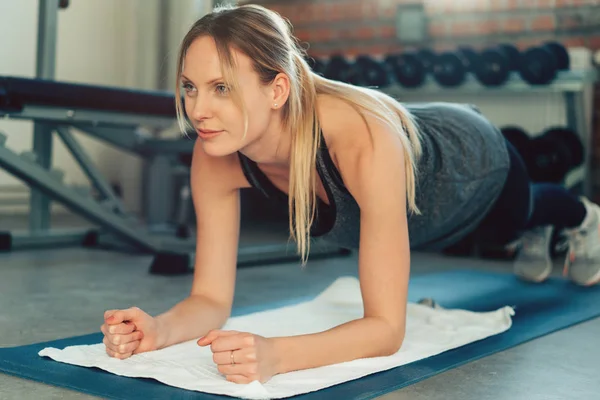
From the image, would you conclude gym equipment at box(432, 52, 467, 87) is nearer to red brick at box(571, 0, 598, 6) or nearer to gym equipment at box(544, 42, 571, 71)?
gym equipment at box(544, 42, 571, 71)

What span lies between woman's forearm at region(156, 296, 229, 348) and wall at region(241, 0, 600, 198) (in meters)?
3.00

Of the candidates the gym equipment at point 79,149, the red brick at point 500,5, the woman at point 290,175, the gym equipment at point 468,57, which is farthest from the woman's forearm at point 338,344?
the red brick at point 500,5

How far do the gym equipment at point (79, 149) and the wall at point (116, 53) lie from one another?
1538mm

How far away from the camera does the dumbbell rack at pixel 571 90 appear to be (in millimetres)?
3742

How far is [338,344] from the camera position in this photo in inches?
54.3

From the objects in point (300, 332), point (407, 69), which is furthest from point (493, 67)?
point (300, 332)

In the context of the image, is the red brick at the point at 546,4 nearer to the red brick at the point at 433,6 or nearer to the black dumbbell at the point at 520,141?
the red brick at the point at 433,6

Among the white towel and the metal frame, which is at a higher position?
the metal frame

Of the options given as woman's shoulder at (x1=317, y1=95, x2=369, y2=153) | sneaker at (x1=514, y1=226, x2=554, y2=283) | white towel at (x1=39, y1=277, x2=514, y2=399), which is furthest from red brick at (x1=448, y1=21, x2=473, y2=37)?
woman's shoulder at (x1=317, y1=95, x2=369, y2=153)

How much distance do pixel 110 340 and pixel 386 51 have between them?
3.90 metres

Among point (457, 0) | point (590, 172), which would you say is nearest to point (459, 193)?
point (590, 172)

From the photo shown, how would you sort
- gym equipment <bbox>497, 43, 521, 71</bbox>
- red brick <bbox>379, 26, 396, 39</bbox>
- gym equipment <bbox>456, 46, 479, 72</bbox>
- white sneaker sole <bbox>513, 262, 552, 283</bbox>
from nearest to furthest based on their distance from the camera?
white sneaker sole <bbox>513, 262, 552, 283</bbox> → gym equipment <bbox>497, 43, 521, 71</bbox> → gym equipment <bbox>456, 46, 479, 72</bbox> → red brick <bbox>379, 26, 396, 39</bbox>

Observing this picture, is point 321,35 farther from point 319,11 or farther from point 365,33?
point 365,33

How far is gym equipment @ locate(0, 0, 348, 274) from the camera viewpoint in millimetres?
2771
